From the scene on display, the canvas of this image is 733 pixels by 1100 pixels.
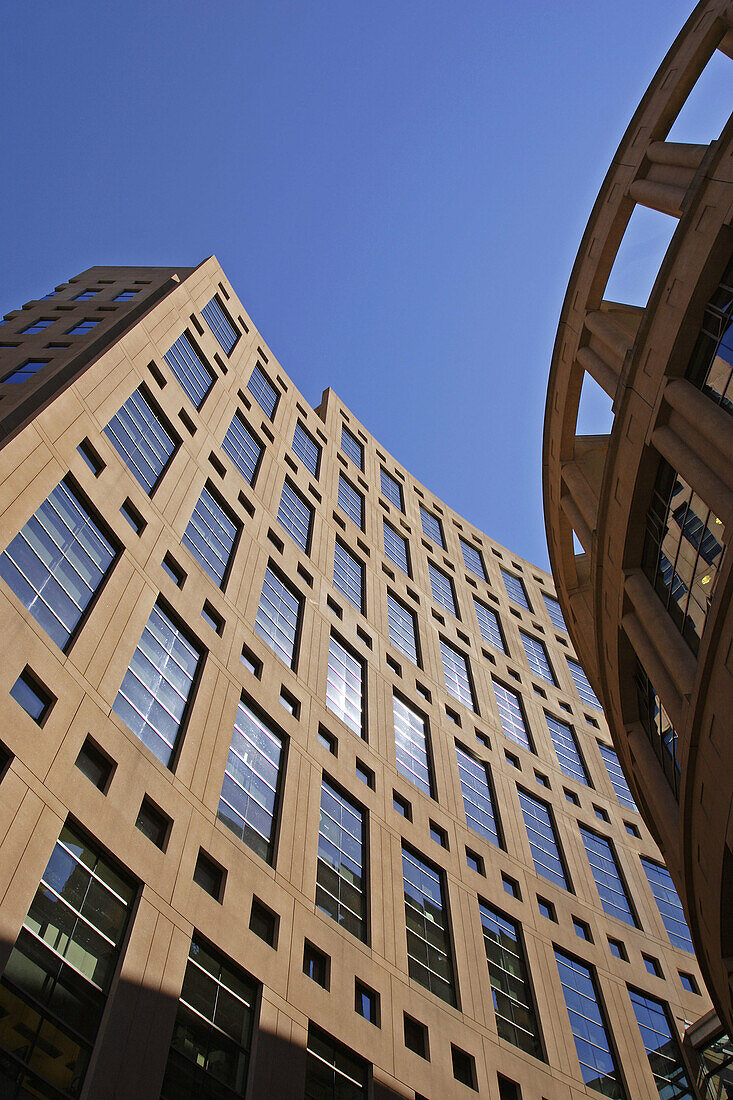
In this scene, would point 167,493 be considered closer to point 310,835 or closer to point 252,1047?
point 310,835

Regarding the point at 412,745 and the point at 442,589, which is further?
the point at 442,589

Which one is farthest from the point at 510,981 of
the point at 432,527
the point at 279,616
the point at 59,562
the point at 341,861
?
the point at 432,527

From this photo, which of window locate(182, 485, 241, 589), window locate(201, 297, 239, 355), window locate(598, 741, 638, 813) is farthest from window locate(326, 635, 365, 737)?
window locate(598, 741, 638, 813)

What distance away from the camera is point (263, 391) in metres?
44.1

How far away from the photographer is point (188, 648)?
2508cm

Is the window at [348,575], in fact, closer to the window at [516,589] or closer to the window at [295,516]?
the window at [295,516]

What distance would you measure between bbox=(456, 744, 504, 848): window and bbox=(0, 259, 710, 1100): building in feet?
0.75

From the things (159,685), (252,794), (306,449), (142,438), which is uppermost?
(306,449)

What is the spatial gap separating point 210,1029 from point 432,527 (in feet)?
144

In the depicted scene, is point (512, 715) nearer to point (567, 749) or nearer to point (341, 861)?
point (567, 749)

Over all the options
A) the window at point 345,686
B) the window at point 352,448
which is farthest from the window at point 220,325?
the window at point 345,686

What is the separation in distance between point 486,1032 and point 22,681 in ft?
61.5

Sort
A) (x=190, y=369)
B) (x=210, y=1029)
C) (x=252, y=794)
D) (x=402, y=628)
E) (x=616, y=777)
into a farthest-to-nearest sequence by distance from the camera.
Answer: (x=616, y=777)
(x=402, y=628)
(x=190, y=369)
(x=252, y=794)
(x=210, y=1029)

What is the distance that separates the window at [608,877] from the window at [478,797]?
658 cm
